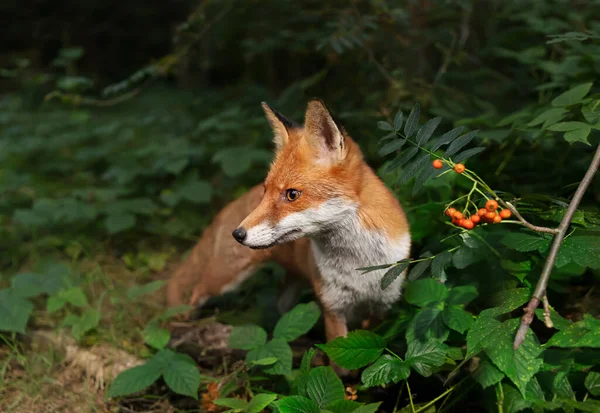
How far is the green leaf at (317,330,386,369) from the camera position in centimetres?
212

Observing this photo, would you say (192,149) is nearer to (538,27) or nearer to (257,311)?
(257,311)

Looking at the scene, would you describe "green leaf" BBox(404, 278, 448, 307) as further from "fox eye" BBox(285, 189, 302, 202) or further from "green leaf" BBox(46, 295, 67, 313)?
"green leaf" BBox(46, 295, 67, 313)

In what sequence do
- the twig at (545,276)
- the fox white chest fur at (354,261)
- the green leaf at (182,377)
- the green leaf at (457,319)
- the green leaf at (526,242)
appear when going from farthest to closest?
the green leaf at (182,377)
the fox white chest fur at (354,261)
the green leaf at (457,319)
the green leaf at (526,242)
the twig at (545,276)

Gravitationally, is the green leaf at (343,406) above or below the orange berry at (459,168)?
below

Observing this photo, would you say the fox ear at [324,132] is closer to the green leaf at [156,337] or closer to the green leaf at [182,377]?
the green leaf at [182,377]

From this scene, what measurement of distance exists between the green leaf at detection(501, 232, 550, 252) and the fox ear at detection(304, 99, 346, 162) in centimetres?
76

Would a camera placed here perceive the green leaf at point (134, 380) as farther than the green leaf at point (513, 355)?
Yes

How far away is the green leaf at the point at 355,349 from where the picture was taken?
2.12 m

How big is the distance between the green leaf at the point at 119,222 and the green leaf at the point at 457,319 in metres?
2.60

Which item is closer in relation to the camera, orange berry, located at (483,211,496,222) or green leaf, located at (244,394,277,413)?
orange berry, located at (483,211,496,222)

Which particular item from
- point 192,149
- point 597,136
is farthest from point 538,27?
point 192,149

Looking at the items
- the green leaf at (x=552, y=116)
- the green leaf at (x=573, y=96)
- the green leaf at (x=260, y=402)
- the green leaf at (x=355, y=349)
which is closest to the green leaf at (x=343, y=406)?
the green leaf at (x=355, y=349)

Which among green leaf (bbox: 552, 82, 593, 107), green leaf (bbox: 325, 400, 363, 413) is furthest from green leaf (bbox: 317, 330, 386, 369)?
green leaf (bbox: 552, 82, 593, 107)

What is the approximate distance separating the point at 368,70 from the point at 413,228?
1.87 meters
